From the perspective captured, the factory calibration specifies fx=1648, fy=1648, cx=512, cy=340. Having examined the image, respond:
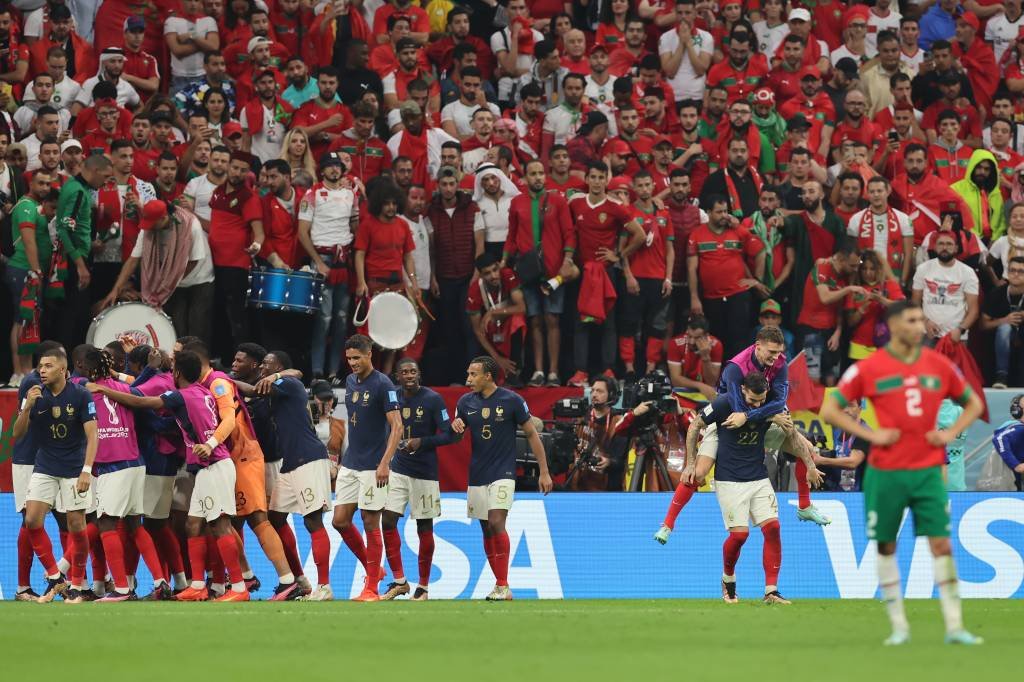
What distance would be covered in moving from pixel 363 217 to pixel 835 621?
934 centimetres

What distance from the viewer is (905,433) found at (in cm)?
1024

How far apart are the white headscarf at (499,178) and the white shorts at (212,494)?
279 inches

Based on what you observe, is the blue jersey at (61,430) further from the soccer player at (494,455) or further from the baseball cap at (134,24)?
the baseball cap at (134,24)

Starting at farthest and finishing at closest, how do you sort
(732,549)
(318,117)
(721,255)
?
(318,117)
(721,255)
(732,549)

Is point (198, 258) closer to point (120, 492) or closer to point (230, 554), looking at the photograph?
point (120, 492)

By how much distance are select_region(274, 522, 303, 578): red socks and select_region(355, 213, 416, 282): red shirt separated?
4664mm

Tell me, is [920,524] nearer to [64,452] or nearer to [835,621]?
[835,621]

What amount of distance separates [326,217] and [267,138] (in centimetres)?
212

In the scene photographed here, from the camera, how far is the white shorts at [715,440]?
1485 centimetres

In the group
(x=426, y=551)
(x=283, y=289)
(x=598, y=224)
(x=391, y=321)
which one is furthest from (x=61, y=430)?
(x=598, y=224)

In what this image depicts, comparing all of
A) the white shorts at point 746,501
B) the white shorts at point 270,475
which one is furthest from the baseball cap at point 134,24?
the white shorts at point 746,501

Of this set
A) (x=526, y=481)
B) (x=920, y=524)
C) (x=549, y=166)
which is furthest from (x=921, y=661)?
(x=549, y=166)

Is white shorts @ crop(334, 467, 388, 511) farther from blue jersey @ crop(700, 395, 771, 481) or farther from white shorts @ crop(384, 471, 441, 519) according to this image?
blue jersey @ crop(700, 395, 771, 481)

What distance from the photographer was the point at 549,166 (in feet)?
69.7
